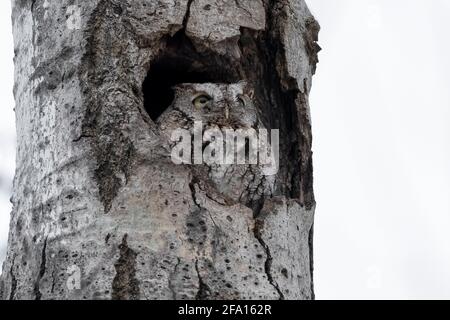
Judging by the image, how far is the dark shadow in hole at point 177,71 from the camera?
3229 mm

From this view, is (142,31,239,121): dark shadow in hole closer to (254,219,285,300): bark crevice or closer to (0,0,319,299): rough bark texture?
(0,0,319,299): rough bark texture

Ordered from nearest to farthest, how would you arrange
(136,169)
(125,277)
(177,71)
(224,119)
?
1. (125,277)
2. (136,169)
3. (224,119)
4. (177,71)

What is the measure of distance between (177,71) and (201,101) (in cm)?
16

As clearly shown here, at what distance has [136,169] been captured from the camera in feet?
9.73

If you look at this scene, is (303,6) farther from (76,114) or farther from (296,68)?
(76,114)

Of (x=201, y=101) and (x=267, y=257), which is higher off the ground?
(x=201, y=101)

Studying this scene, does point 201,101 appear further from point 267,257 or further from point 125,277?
point 125,277

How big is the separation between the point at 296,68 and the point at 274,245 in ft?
1.78

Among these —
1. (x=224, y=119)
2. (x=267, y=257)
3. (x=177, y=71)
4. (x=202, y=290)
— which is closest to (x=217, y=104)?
(x=224, y=119)

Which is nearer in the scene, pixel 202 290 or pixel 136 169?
pixel 202 290

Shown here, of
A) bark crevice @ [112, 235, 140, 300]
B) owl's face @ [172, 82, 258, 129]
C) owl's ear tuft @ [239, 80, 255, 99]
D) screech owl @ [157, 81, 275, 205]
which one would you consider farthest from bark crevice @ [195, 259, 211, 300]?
owl's ear tuft @ [239, 80, 255, 99]

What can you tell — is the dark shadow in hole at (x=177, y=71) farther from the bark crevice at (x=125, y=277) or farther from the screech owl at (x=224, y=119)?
the bark crevice at (x=125, y=277)

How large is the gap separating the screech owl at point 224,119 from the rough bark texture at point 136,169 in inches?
1.9

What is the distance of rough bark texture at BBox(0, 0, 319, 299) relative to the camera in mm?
2855
